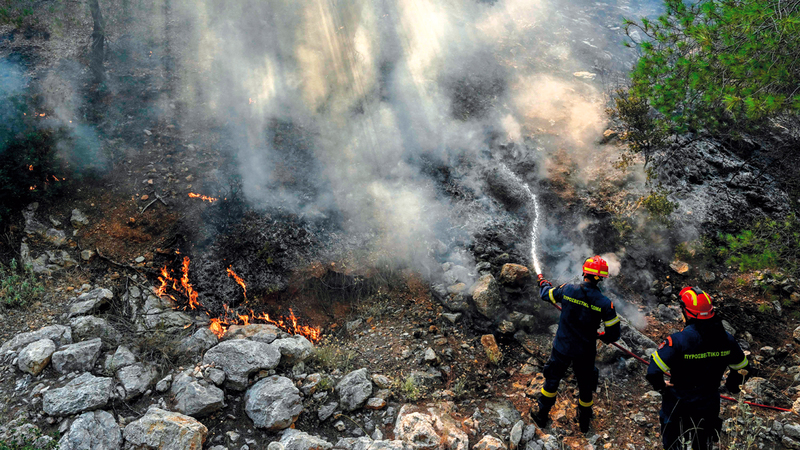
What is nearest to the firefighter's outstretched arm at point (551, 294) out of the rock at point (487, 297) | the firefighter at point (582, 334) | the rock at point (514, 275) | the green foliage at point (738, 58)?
the firefighter at point (582, 334)

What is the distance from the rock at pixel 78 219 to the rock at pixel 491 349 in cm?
661

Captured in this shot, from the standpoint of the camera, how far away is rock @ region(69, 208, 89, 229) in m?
6.08

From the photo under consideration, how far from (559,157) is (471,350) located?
4896 millimetres

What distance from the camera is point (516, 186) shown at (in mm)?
7480

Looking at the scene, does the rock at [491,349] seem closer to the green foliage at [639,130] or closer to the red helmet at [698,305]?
the red helmet at [698,305]

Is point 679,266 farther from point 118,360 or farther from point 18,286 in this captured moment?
point 18,286

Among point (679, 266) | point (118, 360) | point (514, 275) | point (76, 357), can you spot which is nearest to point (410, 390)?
point (514, 275)

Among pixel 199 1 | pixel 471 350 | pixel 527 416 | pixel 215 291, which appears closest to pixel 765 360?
pixel 527 416

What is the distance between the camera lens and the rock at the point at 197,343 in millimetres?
4574

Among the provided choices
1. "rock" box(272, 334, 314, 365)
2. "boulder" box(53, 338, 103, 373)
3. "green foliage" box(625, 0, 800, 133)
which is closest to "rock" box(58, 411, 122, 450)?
"boulder" box(53, 338, 103, 373)

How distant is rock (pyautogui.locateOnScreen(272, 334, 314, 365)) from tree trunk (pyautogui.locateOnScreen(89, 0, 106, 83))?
7.57 meters

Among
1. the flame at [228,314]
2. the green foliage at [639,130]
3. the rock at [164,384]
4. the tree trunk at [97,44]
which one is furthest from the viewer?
the tree trunk at [97,44]

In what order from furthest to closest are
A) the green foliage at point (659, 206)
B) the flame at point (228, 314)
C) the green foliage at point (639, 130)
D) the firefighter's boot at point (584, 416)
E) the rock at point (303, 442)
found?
the green foliage at point (639, 130) < the green foliage at point (659, 206) < the flame at point (228, 314) < the firefighter's boot at point (584, 416) < the rock at point (303, 442)

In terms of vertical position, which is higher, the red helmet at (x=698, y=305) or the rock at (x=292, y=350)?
the red helmet at (x=698, y=305)
